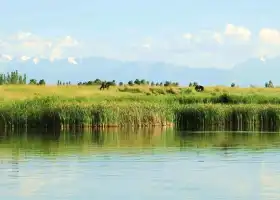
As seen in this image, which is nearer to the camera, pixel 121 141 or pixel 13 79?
pixel 121 141

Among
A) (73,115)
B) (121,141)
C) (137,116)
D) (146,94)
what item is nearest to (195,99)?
(146,94)

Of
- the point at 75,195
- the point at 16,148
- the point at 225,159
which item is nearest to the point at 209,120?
the point at 16,148

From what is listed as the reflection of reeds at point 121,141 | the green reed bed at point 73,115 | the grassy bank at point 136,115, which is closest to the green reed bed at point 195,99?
the grassy bank at point 136,115

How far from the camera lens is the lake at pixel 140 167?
62.1 ft

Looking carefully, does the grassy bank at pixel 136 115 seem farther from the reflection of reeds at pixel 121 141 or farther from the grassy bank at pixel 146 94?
the grassy bank at pixel 146 94

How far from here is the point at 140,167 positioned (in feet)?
78.2

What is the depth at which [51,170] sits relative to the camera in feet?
75.8

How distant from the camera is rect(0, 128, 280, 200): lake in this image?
62.1 ft

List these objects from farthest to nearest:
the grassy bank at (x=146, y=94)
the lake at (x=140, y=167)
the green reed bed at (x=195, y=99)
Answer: the grassy bank at (x=146, y=94) → the green reed bed at (x=195, y=99) → the lake at (x=140, y=167)

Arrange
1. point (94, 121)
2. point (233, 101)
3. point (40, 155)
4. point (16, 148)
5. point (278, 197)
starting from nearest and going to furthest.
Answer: point (278, 197) < point (40, 155) < point (16, 148) < point (94, 121) < point (233, 101)

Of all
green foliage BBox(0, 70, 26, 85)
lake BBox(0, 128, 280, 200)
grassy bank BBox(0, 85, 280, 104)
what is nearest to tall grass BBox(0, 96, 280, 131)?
lake BBox(0, 128, 280, 200)

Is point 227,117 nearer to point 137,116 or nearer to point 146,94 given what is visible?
point 137,116

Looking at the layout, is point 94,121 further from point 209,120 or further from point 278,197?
point 278,197

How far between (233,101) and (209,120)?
1262 cm
